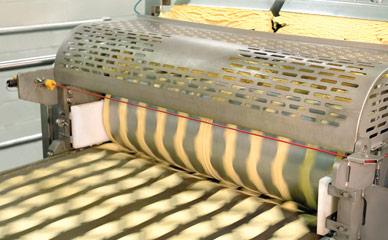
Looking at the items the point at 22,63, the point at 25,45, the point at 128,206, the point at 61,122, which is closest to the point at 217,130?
the point at 128,206

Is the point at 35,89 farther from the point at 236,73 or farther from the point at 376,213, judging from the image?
→ the point at 376,213

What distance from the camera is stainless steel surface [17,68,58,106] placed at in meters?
1.80

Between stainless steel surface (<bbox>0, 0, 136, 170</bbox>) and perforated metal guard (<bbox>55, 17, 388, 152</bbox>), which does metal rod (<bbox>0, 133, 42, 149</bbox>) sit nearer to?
stainless steel surface (<bbox>0, 0, 136, 170</bbox>)

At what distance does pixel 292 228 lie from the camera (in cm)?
133

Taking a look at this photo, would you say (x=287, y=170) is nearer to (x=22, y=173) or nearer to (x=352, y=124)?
(x=352, y=124)

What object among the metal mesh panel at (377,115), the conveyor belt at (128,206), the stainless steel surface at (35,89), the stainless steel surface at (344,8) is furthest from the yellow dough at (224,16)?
the metal mesh panel at (377,115)

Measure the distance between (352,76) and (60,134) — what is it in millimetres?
1032

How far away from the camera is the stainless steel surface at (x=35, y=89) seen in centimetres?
180

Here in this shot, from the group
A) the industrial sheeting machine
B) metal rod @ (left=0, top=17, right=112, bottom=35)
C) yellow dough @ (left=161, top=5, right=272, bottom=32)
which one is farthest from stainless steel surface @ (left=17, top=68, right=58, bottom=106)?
metal rod @ (left=0, top=17, right=112, bottom=35)

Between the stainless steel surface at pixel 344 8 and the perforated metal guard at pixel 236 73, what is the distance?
0.47 meters

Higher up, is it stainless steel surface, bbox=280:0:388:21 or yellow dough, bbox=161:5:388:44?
stainless steel surface, bbox=280:0:388:21

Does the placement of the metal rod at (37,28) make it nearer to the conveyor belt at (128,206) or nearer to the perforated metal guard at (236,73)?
the perforated metal guard at (236,73)

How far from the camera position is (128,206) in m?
1.45

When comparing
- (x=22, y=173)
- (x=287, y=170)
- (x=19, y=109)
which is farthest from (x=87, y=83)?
(x=19, y=109)
